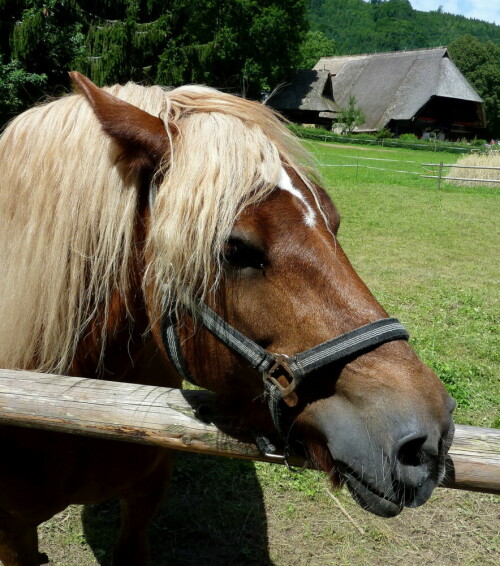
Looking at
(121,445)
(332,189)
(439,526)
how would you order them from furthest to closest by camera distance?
(332,189), (439,526), (121,445)

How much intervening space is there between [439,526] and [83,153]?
9.37 ft

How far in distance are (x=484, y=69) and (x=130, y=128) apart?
7168 centimetres

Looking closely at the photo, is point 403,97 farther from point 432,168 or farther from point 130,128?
point 130,128

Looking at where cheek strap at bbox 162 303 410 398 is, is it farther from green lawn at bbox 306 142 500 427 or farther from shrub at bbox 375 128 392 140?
shrub at bbox 375 128 392 140

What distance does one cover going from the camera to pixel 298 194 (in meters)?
1.41

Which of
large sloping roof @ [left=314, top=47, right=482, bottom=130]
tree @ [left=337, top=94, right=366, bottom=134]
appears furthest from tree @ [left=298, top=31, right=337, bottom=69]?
tree @ [left=337, top=94, right=366, bottom=134]

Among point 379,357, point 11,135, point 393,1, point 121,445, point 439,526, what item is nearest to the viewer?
point 379,357

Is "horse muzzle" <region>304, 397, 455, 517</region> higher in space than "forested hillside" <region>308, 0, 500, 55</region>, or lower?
lower

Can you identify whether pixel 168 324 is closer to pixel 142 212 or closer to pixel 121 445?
pixel 142 212

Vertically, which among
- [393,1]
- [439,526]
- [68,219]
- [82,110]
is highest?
[393,1]

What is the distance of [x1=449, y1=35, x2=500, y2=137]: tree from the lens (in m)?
58.0

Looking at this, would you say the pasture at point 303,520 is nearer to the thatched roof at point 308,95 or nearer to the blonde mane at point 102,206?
the blonde mane at point 102,206

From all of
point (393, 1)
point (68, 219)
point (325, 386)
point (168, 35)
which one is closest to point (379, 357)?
point (325, 386)

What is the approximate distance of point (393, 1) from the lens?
137m
